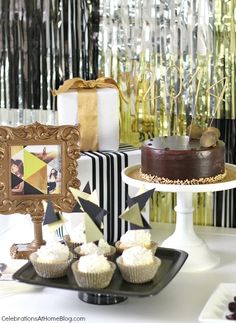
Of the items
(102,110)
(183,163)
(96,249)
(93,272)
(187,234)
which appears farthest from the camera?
(102,110)

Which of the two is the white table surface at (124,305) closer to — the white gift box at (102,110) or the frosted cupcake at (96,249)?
the frosted cupcake at (96,249)

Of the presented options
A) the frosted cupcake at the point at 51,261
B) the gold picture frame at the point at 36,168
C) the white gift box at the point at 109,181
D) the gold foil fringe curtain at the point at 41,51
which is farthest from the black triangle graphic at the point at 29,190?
the gold foil fringe curtain at the point at 41,51

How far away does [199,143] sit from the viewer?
1509 millimetres

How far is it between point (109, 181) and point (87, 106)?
0.19m

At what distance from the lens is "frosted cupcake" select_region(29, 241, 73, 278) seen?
4.14 ft

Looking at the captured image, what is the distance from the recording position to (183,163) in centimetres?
144

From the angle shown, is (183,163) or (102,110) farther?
(102,110)

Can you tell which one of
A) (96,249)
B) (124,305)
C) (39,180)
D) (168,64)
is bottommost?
(124,305)

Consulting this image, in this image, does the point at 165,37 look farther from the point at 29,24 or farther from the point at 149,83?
the point at 29,24

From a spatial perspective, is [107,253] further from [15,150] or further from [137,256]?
[15,150]

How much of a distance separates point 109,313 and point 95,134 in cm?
55

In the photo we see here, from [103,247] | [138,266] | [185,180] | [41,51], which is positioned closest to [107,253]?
[103,247]

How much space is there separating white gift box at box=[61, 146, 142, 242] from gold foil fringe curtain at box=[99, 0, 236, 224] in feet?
0.68

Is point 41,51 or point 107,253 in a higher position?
point 41,51
